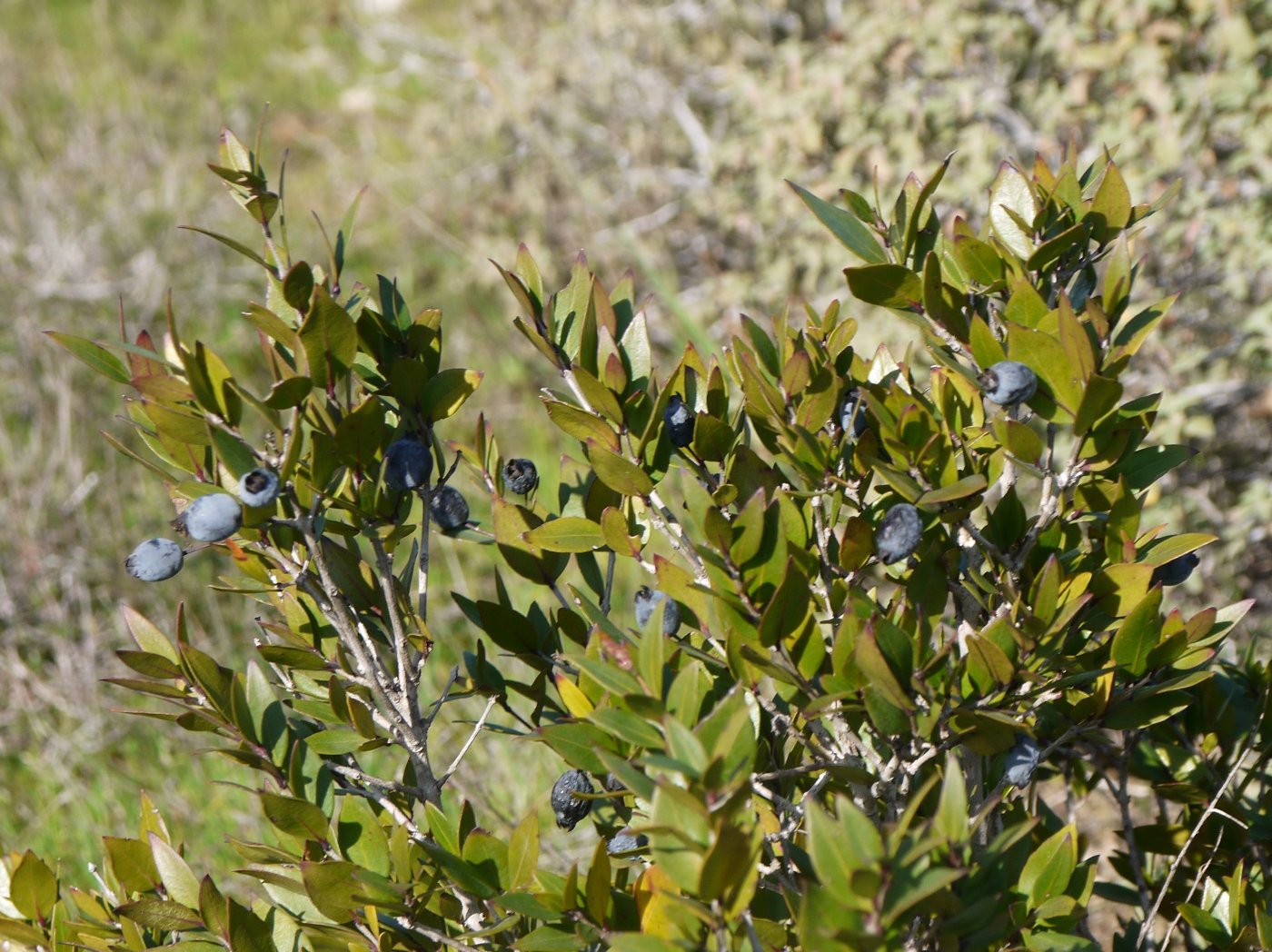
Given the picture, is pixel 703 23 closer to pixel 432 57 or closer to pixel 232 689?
pixel 432 57

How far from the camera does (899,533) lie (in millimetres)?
863

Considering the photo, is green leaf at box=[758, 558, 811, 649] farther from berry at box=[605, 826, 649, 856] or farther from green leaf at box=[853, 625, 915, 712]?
berry at box=[605, 826, 649, 856]

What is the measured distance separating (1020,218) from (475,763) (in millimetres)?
1698

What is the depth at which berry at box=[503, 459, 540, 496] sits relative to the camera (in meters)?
1.03

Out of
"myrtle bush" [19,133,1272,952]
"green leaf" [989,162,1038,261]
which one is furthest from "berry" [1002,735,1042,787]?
"green leaf" [989,162,1038,261]

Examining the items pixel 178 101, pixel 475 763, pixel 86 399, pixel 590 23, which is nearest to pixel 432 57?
pixel 178 101

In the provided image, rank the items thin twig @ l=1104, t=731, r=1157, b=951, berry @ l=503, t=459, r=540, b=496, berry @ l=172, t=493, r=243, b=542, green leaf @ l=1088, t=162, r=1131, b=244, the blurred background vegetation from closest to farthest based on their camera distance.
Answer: berry @ l=172, t=493, r=243, b=542 < green leaf @ l=1088, t=162, r=1131, b=244 < berry @ l=503, t=459, r=540, b=496 < thin twig @ l=1104, t=731, r=1157, b=951 < the blurred background vegetation

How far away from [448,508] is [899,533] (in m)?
0.38

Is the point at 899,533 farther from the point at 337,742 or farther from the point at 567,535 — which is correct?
the point at 337,742

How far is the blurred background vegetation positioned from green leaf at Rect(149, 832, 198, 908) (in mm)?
597

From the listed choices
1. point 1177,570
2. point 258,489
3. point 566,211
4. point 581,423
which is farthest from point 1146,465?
point 566,211

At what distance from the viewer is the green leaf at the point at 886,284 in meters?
0.90

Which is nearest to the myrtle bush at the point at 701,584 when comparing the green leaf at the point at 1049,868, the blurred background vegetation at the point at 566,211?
the green leaf at the point at 1049,868

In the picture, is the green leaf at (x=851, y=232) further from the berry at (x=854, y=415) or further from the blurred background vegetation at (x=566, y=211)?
the blurred background vegetation at (x=566, y=211)
